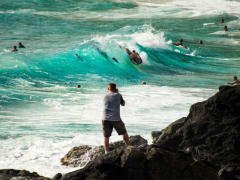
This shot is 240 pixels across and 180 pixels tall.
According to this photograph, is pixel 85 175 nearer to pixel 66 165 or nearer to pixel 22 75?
pixel 66 165

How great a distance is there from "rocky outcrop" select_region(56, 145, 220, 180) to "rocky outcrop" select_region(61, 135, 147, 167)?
3.00m

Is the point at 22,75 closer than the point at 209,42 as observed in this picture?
Yes

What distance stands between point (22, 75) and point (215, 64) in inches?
470

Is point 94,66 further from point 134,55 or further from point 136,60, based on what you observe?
point 134,55

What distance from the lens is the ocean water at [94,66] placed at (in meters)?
13.4

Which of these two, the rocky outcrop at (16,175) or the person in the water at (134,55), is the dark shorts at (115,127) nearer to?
the rocky outcrop at (16,175)

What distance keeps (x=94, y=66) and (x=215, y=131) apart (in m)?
19.8

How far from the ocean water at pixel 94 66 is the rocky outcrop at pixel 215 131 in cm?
239

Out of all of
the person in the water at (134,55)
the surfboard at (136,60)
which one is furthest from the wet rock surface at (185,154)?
the person in the water at (134,55)

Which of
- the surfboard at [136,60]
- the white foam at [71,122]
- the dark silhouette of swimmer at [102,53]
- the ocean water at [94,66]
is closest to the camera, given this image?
the white foam at [71,122]

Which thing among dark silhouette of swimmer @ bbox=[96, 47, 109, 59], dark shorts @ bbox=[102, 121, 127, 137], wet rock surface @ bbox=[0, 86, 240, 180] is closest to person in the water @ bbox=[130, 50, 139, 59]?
dark silhouette of swimmer @ bbox=[96, 47, 109, 59]

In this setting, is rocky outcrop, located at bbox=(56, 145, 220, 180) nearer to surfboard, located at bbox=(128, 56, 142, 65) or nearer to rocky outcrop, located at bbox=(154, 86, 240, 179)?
rocky outcrop, located at bbox=(154, 86, 240, 179)

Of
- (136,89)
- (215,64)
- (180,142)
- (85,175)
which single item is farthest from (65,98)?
(215,64)

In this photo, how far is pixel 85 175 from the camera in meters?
6.70
